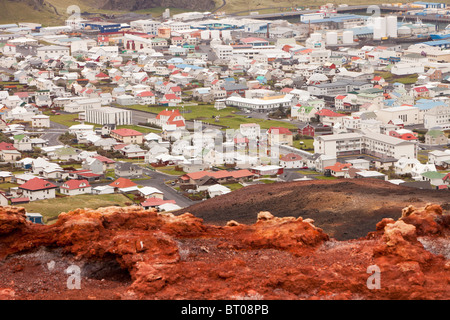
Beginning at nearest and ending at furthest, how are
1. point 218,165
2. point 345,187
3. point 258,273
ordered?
point 258,273 < point 345,187 < point 218,165

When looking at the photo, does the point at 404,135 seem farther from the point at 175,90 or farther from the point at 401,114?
the point at 175,90

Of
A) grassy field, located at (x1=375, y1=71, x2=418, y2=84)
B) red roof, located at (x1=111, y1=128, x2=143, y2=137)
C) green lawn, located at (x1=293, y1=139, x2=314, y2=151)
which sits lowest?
green lawn, located at (x1=293, y1=139, x2=314, y2=151)

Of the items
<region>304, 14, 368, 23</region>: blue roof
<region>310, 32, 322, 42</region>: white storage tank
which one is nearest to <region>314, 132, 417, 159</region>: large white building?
<region>310, 32, 322, 42</region>: white storage tank

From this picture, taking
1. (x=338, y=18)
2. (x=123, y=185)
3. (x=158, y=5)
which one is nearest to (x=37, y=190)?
(x=123, y=185)

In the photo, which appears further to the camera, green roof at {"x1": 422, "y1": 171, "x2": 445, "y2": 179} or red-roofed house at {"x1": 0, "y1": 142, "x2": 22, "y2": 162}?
red-roofed house at {"x1": 0, "y1": 142, "x2": 22, "y2": 162}

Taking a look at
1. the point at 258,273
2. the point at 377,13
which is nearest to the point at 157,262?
the point at 258,273

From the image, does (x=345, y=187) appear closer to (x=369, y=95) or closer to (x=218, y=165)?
(x=218, y=165)

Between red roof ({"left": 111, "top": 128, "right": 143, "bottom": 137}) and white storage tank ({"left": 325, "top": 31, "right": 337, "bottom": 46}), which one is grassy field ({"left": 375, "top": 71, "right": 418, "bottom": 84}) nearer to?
white storage tank ({"left": 325, "top": 31, "right": 337, "bottom": 46})
